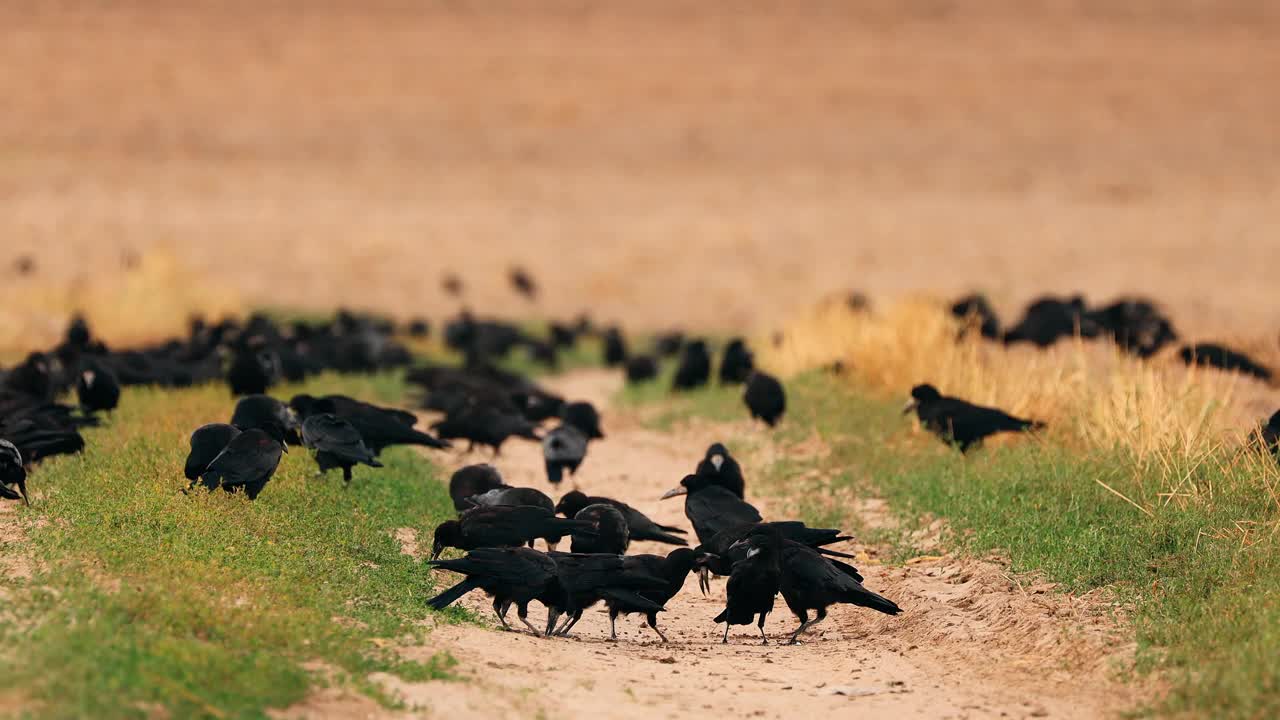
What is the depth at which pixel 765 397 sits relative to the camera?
15438mm

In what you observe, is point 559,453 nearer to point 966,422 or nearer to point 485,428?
point 485,428

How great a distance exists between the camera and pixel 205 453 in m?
9.94

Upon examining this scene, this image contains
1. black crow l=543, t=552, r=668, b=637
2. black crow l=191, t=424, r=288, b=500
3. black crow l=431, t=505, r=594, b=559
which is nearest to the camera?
black crow l=543, t=552, r=668, b=637

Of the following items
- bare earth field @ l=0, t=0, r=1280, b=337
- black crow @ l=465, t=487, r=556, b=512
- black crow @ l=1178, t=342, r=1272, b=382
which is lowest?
black crow @ l=465, t=487, r=556, b=512

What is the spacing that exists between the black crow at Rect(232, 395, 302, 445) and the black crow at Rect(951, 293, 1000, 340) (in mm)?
9642

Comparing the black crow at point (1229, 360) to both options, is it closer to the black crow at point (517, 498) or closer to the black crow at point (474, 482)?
the black crow at point (474, 482)

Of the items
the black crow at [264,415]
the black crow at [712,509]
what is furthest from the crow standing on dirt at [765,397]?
the black crow at [264,415]

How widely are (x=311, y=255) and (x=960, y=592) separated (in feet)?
116

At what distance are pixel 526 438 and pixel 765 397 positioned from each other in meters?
2.80

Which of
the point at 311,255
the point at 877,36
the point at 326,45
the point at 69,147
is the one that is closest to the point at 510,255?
the point at 311,255

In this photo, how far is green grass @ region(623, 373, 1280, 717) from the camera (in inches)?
278

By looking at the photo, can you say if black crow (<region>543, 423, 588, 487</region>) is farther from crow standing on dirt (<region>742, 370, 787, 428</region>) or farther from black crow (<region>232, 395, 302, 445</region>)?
crow standing on dirt (<region>742, 370, 787, 428</region>)

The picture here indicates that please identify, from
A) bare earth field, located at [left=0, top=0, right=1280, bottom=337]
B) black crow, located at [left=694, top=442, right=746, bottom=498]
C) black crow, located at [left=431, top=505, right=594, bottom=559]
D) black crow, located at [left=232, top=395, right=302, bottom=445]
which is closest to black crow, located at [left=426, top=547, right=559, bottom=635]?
black crow, located at [left=431, top=505, right=594, bottom=559]

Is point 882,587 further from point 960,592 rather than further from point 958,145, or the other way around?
point 958,145
